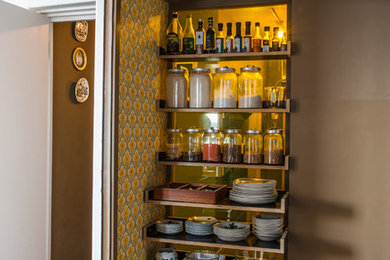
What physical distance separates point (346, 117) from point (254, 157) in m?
0.60

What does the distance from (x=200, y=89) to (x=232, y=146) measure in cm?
41

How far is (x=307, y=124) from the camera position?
255 cm

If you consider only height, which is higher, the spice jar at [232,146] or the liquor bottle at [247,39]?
the liquor bottle at [247,39]

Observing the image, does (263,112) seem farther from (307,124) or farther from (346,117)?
(346,117)

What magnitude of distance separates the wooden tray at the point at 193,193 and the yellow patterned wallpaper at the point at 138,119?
110mm

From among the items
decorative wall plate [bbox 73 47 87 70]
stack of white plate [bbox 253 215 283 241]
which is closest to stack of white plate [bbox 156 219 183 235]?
stack of white plate [bbox 253 215 283 241]

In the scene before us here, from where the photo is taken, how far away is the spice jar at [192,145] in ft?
8.63

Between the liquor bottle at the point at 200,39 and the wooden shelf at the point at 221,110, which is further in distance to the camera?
the liquor bottle at the point at 200,39

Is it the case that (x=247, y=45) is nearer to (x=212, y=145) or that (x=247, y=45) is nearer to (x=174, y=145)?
(x=212, y=145)

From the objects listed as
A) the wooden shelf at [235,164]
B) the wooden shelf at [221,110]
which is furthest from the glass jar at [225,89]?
the wooden shelf at [235,164]

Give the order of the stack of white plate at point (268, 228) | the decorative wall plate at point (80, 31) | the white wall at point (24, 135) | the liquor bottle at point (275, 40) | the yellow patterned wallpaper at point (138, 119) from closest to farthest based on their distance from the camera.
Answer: the white wall at point (24, 135), the yellow patterned wallpaper at point (138, 119), the stack of white plate at point (268, 228), the liquor bottle at point (275, 40), the decorative wall plate at point (80, 31)

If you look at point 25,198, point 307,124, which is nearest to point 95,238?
point 25,198

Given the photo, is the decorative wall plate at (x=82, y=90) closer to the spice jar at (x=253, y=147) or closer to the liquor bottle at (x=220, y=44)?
the liquor bottle at (x=220, y=44)

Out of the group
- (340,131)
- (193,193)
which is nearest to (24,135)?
(193,193)
